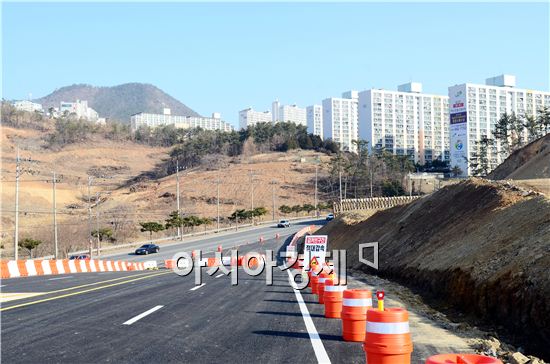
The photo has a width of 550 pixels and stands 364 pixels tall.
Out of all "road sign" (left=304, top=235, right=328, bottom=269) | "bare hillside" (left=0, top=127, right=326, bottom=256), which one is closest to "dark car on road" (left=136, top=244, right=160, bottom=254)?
"bare hillside" (left=0, top=127, right=326, bottom=256)

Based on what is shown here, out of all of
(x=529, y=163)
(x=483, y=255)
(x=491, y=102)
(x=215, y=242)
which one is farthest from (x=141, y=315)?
→ (x=491, y=102)

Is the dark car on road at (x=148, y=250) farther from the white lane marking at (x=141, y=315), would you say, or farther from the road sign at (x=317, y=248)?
the white lane marking at (x=141, y=315)

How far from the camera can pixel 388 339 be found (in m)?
7.14

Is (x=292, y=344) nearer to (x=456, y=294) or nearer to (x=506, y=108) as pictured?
(x=456, y=294)

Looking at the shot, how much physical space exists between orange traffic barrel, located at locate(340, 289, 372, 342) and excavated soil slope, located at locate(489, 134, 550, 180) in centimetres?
3205

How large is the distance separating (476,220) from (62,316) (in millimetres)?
14980

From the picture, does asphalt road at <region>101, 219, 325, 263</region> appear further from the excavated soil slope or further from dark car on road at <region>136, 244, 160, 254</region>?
the excavated soil slope

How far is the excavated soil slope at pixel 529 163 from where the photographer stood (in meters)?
39.9

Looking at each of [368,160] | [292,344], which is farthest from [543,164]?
[368,160]

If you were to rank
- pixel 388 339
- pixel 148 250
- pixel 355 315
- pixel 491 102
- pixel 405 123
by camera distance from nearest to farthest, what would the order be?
Answer: pixel 388 339, pixel 355 315, pixel 148 250, pixel 491 102, pixel 405 123

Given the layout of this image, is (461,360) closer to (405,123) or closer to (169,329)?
(169,329)

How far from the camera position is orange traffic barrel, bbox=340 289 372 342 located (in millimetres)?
9828

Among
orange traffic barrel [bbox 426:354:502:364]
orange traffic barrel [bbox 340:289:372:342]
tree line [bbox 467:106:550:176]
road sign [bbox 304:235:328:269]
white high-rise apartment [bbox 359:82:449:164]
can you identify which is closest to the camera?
orange traffic barrel [bbox 426:354:502:364]

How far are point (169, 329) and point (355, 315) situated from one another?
351 centimetres
